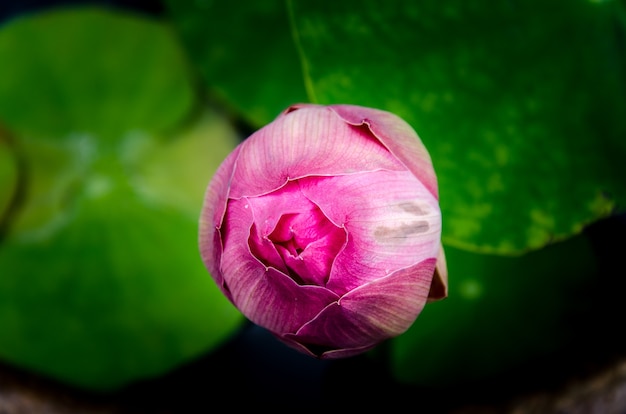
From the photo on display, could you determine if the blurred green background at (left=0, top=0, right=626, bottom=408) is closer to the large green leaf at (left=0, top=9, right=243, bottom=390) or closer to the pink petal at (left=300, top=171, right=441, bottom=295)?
the large green leaf at (left=0, top=9, right=243, bottom=390)

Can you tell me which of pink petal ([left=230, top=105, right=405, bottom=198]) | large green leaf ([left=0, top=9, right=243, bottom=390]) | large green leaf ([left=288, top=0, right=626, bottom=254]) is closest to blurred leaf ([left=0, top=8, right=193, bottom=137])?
large green leaf ([left=0, top=9, right=243, bottom=390])

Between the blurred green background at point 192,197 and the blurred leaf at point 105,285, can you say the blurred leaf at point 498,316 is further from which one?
the blurred leaf at point 105,285

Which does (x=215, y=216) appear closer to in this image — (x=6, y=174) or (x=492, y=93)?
(x=492, y=93)

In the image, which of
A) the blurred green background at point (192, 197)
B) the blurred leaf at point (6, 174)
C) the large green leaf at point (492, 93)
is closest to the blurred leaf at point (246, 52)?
the blurred green background at point (192, 197)

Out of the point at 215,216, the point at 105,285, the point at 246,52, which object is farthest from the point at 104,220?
the point at 215,216

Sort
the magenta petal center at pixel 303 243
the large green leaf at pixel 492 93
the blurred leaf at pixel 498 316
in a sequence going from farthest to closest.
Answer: the blurred leaf at pixel 498 316 < the large green leaf at pixel 492 93 < the magenta petal center at pixel 303 243

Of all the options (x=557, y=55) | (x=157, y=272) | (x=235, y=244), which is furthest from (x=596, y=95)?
(x=157, y=272)

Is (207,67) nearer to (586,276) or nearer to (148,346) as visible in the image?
(148,346)
